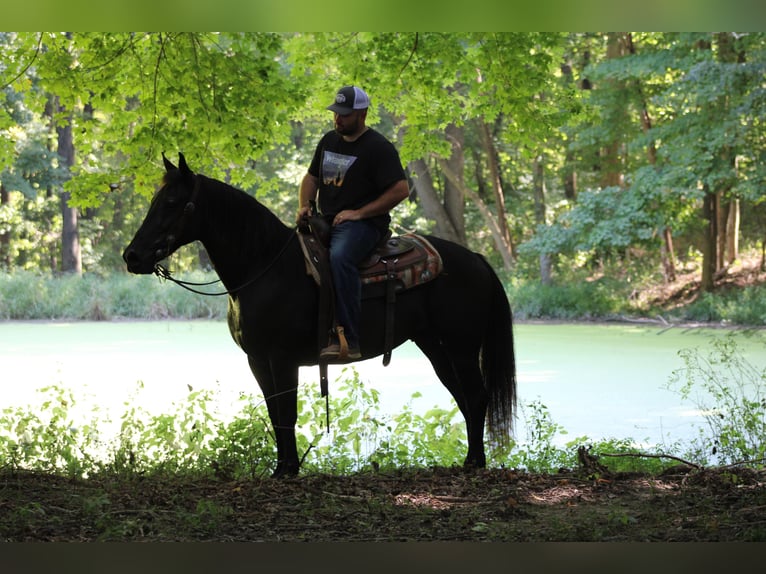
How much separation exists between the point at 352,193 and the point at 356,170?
115 mm

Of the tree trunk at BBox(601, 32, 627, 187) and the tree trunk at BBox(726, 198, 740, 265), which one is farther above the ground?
the tree trunk at BBox(601, 32, 627, 187)

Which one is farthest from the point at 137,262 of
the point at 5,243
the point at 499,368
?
the point at 5,243

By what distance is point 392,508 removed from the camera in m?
4.45

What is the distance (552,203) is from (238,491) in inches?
671

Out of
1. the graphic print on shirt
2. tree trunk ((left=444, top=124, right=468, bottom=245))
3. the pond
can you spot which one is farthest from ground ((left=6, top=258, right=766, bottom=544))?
tree trunk ((left=444, top=124, right=468, bottom=245))

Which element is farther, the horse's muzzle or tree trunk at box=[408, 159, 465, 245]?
tree trunk at box=[408, 159, 465, 245]

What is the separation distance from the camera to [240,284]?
4629 millimetres

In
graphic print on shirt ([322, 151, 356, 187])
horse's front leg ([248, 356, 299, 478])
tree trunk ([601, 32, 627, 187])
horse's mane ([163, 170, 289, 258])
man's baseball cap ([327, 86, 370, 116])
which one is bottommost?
horse's front leg ([248, 356, 299, 478])

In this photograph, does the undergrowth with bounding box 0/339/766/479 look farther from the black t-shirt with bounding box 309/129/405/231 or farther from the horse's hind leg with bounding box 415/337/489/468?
the black t-shirt with bounding box 309/129/405/231

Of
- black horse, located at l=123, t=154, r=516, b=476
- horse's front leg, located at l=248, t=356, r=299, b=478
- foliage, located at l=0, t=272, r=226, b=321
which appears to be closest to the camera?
black horse, located at l=123, t=154, r=516, b=476

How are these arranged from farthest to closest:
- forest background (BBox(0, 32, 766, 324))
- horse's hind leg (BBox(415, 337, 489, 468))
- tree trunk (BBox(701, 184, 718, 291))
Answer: tree trunk (BBox(701, 184, 718, 291))
forest background (BBox(0, 32, 766, 324))
horse's hind leg (BBox(415, 337, 489, 468))

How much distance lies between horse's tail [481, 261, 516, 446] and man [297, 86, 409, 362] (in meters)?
0.83

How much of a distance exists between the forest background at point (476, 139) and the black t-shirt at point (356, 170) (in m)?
1.48

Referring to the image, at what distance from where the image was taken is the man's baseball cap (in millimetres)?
4551
